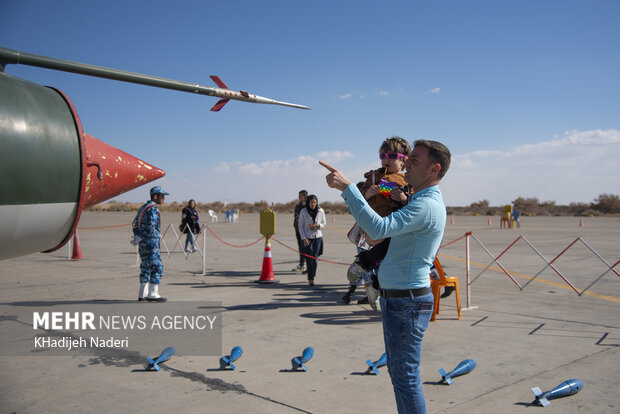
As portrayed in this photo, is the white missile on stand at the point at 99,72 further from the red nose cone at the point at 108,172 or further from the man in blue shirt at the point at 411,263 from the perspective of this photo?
the man in blue shirt at the point at 411,263

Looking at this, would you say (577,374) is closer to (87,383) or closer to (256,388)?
(256,388)

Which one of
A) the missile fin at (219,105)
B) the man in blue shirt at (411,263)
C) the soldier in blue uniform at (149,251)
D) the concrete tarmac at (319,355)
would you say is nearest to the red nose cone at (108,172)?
the man in blue shirt at (411,263)

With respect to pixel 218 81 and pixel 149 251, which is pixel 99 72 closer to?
pixel 218 81

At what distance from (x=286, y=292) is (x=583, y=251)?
1130 cm

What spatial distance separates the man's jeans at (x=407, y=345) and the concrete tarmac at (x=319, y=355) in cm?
121

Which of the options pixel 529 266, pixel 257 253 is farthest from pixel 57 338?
pixel 529 266

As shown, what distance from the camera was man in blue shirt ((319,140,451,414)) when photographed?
2600mm

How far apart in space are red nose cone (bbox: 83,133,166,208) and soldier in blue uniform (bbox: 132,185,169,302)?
448 cm

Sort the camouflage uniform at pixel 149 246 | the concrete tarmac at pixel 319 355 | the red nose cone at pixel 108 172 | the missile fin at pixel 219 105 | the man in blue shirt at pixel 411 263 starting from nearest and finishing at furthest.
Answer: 1. the man in blue shirt at pixel 411 263
2. the red nose cone at pixel 108 172
3. the concrete tarmac at pixel 319 355
4. the missile fin at pixel 219 105
5. the camouflage uniform at pixel 149 246

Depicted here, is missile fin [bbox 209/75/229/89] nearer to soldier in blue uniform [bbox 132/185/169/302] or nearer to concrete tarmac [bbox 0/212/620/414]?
soldier in blue uniform [bbox 132/185/169/302]

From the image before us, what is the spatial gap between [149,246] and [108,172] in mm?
4953

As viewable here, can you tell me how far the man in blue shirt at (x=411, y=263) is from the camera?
2600 mm

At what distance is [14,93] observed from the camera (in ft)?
8.13

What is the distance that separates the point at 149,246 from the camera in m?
7.71
